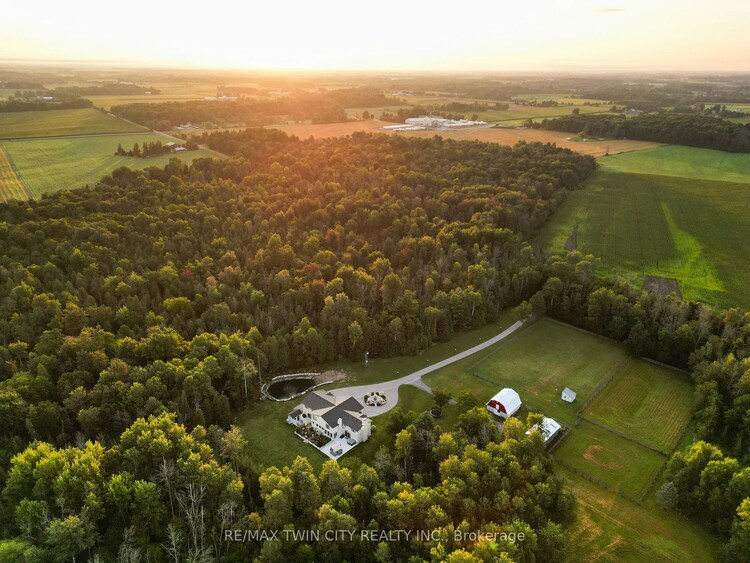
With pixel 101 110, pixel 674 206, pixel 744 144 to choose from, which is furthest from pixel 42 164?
pixel 744 144

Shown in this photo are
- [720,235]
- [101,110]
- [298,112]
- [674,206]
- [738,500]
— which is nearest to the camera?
[738,500]

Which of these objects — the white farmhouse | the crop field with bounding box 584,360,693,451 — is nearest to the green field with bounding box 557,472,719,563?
the crop field with bounding box 584,360,693,451

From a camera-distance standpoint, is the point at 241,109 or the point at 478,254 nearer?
the point at 478,254

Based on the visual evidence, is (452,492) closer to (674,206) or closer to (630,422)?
(630,422)

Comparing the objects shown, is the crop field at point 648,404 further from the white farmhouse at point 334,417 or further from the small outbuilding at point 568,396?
the white farmhouse at point 334,417

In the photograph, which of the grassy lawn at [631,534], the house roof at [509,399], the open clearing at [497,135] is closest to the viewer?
the grassy lawn at [631,534]

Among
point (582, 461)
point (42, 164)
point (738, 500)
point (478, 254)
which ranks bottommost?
point (582, 461)

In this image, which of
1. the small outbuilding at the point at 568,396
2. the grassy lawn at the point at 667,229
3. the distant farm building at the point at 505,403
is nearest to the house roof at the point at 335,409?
the distant farm building at the point at 505,403
